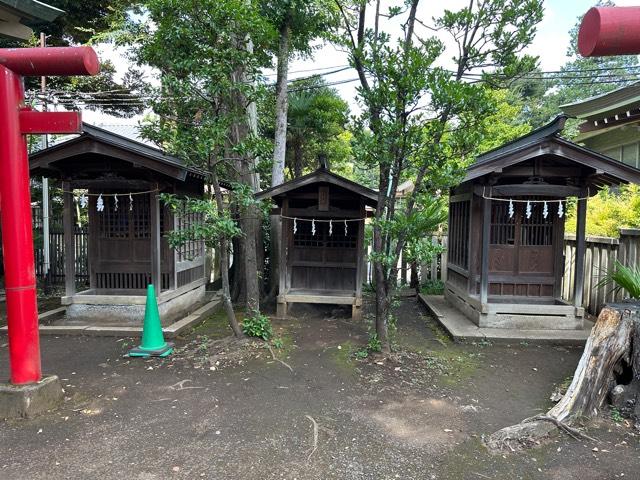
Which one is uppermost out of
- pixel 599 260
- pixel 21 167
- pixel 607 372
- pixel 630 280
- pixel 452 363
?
pixel 21 167

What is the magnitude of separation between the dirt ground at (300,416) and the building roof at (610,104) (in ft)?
20.6

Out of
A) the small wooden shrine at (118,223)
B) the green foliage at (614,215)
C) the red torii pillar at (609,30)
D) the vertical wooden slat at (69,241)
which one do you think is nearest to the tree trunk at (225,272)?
the small wooden shrine at (118,223)

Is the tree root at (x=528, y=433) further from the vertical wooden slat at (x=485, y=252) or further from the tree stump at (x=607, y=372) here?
Result: the vertical wooden slat at (x=485, y=252)

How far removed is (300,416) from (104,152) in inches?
224

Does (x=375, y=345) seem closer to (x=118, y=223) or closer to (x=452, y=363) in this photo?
(x=452, y=363)

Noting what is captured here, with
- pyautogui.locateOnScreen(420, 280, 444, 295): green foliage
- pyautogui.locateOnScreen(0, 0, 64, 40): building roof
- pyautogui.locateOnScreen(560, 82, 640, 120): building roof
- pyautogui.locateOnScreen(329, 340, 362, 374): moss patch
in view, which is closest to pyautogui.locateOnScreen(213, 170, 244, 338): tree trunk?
pyautogui.locateOnScreen(329, 340, 362, 374): moss patch

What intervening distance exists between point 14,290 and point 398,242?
4.47 metres

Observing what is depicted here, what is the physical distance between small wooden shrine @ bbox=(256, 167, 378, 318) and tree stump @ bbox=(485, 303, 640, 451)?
13.8 ft

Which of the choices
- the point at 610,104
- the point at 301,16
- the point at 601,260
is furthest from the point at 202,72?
the point at 610,104

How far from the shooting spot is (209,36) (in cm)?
582

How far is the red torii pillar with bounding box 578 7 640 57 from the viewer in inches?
99.3

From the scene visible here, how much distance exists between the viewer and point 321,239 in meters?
9.18

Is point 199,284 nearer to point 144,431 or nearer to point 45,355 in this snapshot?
point 45,355

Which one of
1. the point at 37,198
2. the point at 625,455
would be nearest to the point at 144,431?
the point at 625,455
